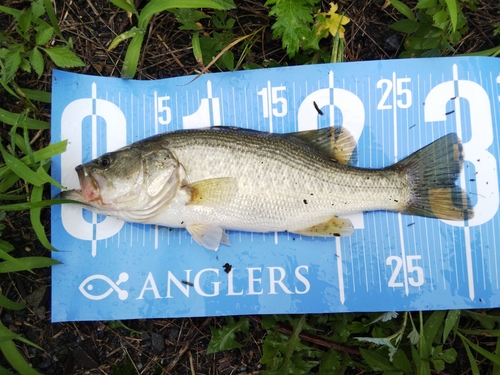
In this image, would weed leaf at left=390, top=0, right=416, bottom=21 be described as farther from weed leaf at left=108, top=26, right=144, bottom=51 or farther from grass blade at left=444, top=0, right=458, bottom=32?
weed leaf at left=108, top=26, right=144, bottom=51

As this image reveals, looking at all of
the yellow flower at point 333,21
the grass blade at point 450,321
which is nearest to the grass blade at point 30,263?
the yellow flower at point 333,21

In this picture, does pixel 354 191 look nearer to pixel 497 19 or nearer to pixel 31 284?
pixel 497 19

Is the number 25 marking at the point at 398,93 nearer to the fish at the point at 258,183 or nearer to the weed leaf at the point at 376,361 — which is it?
the fish at the point at 258,183

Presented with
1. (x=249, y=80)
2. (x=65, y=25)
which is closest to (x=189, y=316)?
(x=249, y=80)

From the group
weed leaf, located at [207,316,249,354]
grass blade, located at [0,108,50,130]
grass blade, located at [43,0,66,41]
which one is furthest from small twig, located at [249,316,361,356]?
grass blade, located at [43,0,66,41]

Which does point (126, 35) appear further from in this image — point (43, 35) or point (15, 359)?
point (15, 359)

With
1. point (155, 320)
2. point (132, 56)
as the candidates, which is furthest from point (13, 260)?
point (132, 56)
